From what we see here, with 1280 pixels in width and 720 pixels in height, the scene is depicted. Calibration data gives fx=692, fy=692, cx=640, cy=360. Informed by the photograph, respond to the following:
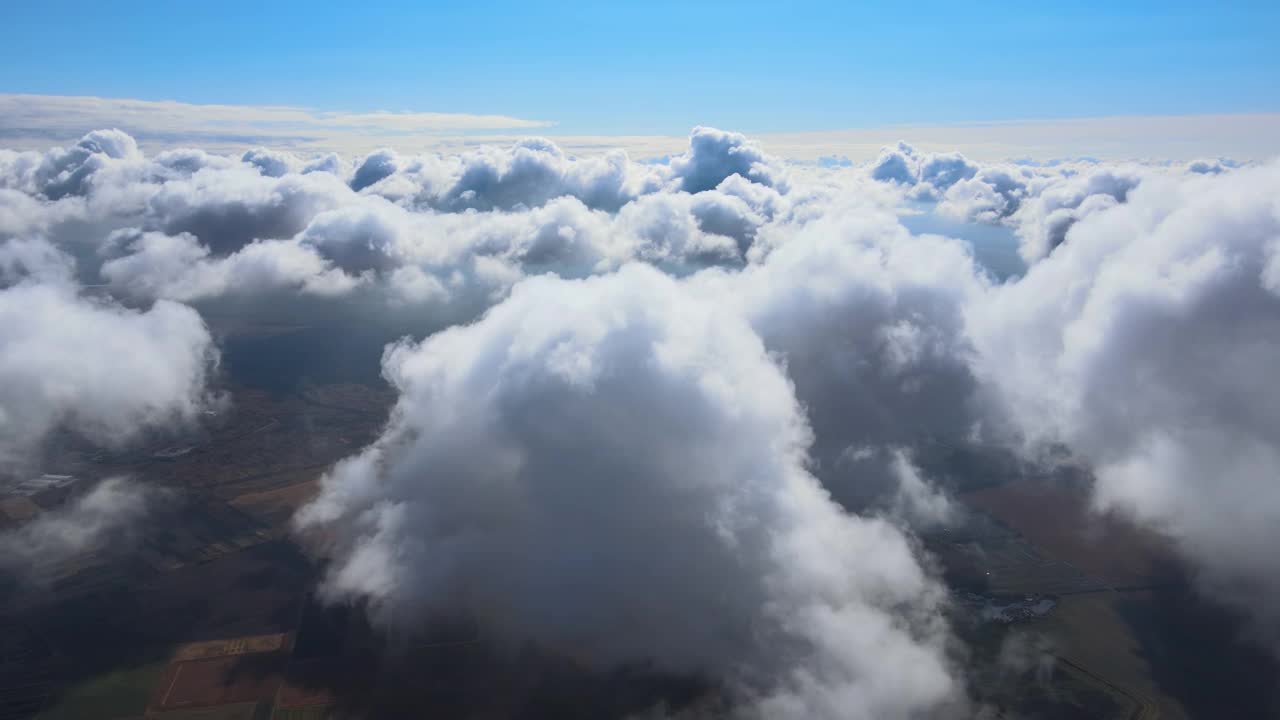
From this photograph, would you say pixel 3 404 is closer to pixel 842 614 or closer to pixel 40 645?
pixel 40 645

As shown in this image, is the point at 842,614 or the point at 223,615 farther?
the point at 223,615

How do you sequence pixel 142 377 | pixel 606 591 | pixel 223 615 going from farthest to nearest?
pixel 142 377
pixel 223 615
pixel 606 591

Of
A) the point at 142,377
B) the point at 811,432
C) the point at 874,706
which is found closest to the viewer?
the point at 874,706

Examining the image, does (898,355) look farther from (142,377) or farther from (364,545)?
(142,377)

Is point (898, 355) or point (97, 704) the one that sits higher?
point (898, 355)

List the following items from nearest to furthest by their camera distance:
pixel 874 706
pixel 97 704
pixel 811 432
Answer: pixel 874 706, pixel 97 704, pixel 811 432

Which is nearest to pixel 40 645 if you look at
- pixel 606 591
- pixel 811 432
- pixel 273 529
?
pixel 273 529

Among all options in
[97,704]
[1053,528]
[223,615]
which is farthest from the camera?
[1053,528]

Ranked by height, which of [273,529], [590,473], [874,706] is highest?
[590,473]

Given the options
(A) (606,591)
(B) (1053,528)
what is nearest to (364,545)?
(A) (606,591)
